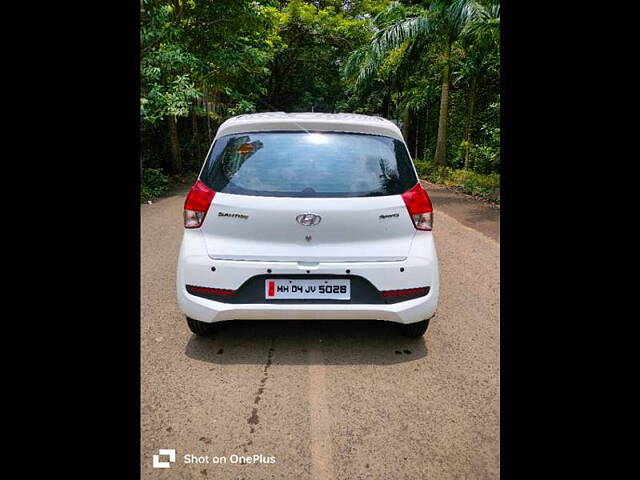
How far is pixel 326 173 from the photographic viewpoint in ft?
10.8

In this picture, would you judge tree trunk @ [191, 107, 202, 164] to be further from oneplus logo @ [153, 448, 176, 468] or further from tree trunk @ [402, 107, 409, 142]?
oneplus logo @ [153, 448, 176, 468]

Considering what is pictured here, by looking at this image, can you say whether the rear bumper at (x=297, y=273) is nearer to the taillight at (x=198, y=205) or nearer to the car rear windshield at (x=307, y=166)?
the taillight at (x=198, y=205)

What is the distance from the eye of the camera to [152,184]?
1222 centimetres

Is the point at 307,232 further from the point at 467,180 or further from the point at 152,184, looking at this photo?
the point at 467,180

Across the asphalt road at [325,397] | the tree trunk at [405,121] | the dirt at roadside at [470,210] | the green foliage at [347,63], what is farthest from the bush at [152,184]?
the tree trunk at [405,121]

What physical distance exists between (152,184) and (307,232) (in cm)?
993

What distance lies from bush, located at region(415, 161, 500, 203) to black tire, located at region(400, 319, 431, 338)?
781 cm

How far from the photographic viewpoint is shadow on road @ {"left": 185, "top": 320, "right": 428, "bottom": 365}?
343cm

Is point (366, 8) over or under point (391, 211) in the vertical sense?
over

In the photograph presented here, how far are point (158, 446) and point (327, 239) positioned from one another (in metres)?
1.50
